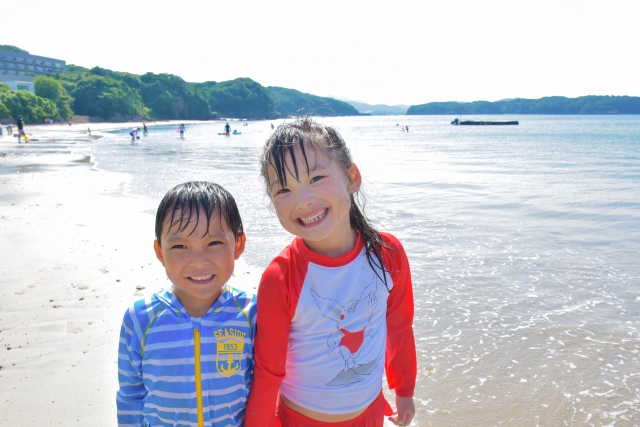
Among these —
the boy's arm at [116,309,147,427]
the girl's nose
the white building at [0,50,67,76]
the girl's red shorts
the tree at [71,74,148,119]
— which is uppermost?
the white building at [0,50,67,76]

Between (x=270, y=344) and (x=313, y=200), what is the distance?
1.87 feet

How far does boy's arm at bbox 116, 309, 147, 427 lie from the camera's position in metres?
1.74

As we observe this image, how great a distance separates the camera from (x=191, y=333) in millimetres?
1757

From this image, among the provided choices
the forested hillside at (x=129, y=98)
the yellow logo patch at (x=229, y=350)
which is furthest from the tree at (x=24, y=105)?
the yellow logo patch at (x=229, y=350)

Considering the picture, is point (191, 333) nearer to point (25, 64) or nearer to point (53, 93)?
point (53, 93)

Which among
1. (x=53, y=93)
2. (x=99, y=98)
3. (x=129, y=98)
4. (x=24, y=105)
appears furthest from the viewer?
(x=129, y=98)

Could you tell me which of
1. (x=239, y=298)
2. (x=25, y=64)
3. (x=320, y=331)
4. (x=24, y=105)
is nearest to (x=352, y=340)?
(x=320, y=331)

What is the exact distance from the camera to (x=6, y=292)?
189 inches

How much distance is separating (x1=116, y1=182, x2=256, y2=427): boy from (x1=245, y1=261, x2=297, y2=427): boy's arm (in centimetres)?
8

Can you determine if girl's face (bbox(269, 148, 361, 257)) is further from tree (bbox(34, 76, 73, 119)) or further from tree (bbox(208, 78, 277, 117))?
tree (bbox(208, 78, 277, 117))

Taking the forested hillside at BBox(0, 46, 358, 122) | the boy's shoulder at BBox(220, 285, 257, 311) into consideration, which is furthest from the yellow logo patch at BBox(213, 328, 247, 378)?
the forested hillside at BBox(0, 46, 358, 122)

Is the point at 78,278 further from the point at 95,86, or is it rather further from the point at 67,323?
the point at 95,86

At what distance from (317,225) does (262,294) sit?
341 millimetres

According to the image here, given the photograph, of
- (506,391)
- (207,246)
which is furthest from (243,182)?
(207,246)
